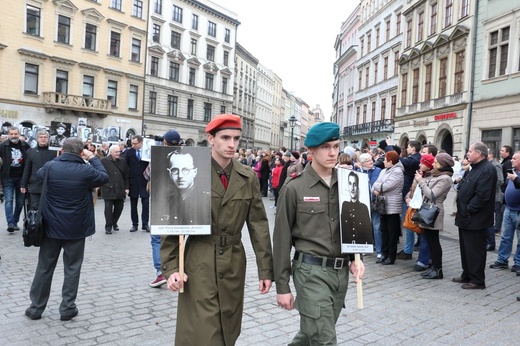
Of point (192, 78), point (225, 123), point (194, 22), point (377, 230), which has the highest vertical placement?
point (194, 22)

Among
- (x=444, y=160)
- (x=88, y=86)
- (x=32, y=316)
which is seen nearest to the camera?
(x=32, y=316)

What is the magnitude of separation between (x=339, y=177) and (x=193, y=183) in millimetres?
1010

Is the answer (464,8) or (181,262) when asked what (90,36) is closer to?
(464,8)

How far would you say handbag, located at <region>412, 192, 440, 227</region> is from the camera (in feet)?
22.3

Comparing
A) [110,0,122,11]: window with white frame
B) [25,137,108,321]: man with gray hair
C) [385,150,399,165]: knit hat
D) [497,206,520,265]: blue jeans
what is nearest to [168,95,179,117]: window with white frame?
[110,0,122,11]: window with white frame

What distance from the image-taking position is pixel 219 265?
2.95m

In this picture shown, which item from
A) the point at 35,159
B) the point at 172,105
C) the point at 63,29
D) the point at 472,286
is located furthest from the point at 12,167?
the point at 172,105

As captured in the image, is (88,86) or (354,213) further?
(88,86)

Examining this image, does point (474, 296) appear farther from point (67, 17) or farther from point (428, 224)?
point (67, 17)

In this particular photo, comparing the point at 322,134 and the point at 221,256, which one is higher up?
the point at 322,134

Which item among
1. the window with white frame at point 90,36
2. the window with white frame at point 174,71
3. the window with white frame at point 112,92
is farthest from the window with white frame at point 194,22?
the window with white frame at point 90,36

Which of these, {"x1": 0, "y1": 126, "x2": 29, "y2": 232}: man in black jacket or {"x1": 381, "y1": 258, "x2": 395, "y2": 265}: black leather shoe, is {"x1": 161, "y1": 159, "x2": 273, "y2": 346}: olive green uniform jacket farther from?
{"x1": 0, "y1": 126, "x2": 29, "y2": 232}: man in black jacket

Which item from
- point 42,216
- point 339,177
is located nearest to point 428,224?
point 339,177

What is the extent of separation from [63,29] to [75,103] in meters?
6.10
